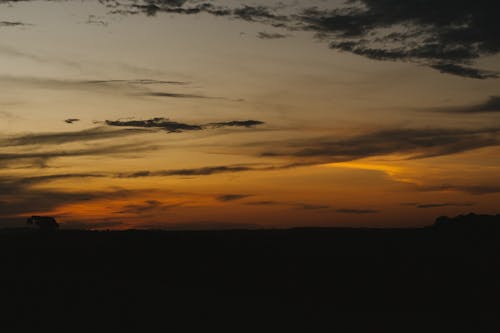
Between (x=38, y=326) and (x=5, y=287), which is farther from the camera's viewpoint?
(x=5, y=287)

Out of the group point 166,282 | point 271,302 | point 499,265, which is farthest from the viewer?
point 499,265

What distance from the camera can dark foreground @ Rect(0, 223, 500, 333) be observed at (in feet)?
79.0

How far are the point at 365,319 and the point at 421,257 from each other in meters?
11.6

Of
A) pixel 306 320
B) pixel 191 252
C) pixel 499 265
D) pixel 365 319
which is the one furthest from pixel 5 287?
pixel 499 265

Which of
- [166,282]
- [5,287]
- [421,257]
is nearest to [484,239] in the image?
[421,257]

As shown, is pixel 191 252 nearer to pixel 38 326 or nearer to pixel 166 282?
pixel 166 282

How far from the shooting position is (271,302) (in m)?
27.1

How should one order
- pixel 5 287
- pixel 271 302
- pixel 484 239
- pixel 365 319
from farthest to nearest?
pixel 484 239
pixel 5 287
pixel 271 302
pixel 365 319

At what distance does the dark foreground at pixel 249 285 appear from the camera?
2409cm

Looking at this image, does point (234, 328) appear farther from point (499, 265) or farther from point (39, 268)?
point (499, 265)

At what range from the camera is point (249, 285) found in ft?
99.7

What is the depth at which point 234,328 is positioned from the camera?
22.9 metres

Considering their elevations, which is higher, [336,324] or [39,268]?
[39,268]

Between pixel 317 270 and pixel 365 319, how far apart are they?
8.09m
